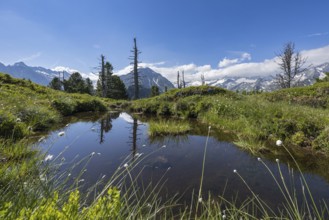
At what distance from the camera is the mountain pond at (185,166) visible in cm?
426

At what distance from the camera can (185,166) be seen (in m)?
5.78

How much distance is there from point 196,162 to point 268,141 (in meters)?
3.84

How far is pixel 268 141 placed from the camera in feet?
27.3

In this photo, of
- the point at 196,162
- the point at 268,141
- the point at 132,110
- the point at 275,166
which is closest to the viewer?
the point at 275,166

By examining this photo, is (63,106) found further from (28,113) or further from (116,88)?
(116,88)

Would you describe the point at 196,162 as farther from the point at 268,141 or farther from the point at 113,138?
the point at 113,138

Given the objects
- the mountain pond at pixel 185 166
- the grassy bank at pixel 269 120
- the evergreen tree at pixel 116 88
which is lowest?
the mountain pond at pixel 185 166

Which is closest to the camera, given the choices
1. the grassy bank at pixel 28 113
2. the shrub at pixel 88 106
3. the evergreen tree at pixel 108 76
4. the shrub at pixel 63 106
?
the grassy bank at pixel 28 113

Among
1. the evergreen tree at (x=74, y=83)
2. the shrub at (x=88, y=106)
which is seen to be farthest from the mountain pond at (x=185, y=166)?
the evergreen tree at (x=74, y=83)

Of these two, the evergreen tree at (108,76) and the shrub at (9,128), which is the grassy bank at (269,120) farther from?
the evergreen tree at (108,76)

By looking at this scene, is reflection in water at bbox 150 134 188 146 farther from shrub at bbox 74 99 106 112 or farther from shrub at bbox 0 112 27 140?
shrub at bbox 74 99 106 112

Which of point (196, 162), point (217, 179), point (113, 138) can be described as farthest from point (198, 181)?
point (113, 138)

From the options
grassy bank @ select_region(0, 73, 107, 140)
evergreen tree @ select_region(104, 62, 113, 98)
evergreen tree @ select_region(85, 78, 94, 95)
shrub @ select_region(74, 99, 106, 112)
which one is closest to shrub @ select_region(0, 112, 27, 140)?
grassy bank @ select_region(0, 73, 107, 140)

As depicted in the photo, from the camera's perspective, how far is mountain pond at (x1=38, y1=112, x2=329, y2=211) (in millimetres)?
4258
